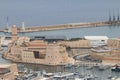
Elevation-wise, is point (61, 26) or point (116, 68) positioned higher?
point (61, 26)

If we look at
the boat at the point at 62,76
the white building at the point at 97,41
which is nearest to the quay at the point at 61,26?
the white building at the point at 97,41

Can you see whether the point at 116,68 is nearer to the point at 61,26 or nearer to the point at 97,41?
the point at 97,41

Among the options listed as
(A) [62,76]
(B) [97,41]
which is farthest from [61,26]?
(A) [62,76]

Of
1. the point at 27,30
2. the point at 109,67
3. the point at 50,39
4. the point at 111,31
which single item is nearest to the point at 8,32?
the point at 27,30

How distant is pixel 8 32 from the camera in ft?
178

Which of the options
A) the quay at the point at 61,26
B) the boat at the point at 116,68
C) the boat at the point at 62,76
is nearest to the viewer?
the boat at the point at 62,76

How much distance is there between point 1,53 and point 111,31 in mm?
18726

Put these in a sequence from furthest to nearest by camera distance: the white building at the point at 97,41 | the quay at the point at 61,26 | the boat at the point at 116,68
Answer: the quay at the point at 61,26, the white building at the point at 97,41, the boat at the point at 116,68

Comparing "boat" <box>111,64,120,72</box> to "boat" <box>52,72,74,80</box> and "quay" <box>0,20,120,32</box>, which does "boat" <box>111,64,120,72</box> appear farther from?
"quay" <box>0,20,120,32</box>

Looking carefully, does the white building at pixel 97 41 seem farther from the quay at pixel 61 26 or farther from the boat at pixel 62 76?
the quay at pixel 61 26

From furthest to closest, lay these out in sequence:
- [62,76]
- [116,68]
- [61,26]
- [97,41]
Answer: [61,26], [97,41], [116,68], [62,76]

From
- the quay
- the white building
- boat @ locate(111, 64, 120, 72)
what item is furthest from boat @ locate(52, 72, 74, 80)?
the quay

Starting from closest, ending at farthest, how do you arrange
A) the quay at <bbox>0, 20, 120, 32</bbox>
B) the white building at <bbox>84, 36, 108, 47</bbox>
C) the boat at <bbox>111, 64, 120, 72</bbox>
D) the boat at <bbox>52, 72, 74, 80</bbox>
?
1. the boat at <bbox>52, 72, 74, 80</bbox>
2. the boat at <bbox>111, 64, 120, 72</bbox>
3. the white building at <bbox>84, 36, 108, 47</bbox>
4. the quay at <bbox>0, 20, 120, 32</bbox>

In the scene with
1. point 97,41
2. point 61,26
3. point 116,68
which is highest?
point 97,41
